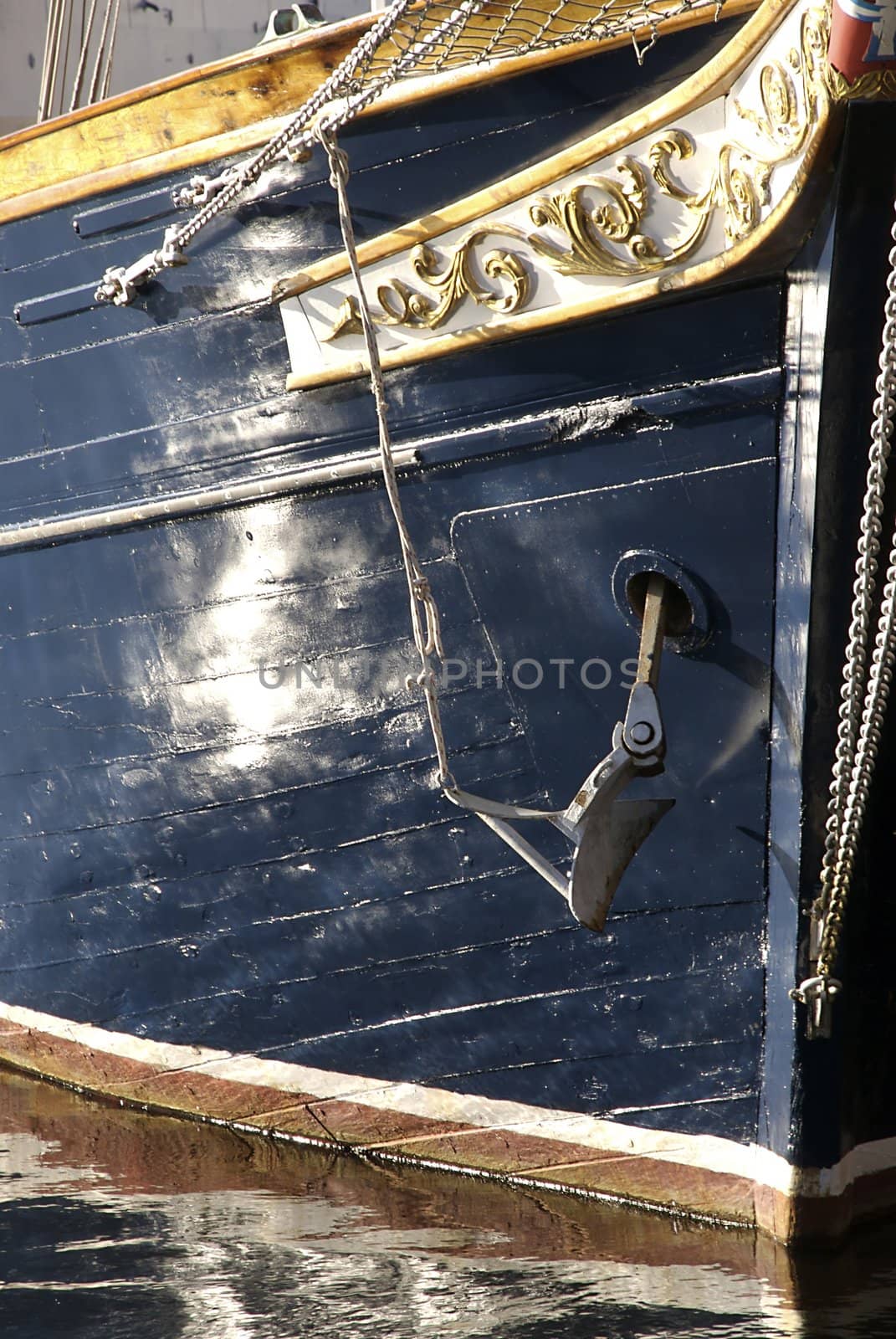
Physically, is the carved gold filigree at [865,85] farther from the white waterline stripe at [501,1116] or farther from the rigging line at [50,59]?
the rigging line at [50,59]

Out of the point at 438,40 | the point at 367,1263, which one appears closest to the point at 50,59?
the point at 438,40

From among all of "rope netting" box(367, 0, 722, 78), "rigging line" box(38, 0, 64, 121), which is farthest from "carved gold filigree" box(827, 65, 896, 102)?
"rigging line" box(38, 0, 64, 121)

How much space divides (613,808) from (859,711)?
0.50m

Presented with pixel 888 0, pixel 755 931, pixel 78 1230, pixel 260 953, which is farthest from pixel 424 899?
pixel 888 0

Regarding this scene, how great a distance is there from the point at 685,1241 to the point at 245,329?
2.13 m

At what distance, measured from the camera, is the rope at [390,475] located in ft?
8.74

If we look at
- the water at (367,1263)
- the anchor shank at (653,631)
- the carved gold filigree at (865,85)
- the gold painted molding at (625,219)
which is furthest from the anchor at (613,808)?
the carved gold filigree at (865,85)

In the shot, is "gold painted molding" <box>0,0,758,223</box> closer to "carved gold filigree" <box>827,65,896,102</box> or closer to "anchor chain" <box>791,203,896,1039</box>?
"carved gold filigree" <box>827,65,896,102</box>

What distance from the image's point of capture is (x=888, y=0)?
2.12 m

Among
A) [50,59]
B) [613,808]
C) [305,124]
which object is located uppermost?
[50,59]

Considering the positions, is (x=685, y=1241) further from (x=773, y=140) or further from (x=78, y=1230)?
(x=773, y=140)

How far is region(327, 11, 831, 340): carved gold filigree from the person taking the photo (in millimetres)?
2318

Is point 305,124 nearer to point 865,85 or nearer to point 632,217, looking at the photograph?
point 632,217

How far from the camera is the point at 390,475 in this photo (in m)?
2.76
